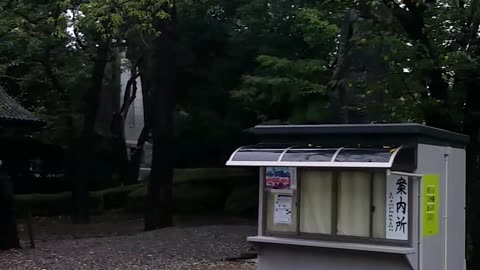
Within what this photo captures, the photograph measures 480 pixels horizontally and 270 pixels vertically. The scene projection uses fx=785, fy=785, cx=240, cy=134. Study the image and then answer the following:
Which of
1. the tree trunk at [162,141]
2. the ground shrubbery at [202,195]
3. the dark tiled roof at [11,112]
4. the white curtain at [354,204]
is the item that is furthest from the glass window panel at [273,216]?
the ground shrubbery at [202,195]

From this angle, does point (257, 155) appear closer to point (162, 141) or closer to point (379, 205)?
point (379, 205)

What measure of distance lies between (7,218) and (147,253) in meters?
3.36

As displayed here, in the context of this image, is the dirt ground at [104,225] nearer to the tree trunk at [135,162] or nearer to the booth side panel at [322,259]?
the tree trunk at [135,162]

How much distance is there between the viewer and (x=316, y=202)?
31.0 feet

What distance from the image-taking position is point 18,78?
27.9 meters

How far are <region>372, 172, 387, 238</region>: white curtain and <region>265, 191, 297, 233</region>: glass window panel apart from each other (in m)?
1.00

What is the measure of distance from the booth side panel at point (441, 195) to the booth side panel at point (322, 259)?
39 centimetres

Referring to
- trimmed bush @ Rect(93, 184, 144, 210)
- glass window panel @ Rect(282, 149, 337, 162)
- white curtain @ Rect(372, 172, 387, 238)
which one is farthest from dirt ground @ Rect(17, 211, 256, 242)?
glass window panel @ Rect(282, 149, 337, 162)

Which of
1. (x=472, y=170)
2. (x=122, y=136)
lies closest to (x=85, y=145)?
(x=122, y=136)

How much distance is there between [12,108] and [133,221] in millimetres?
12266

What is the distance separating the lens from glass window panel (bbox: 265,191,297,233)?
31.2 ft

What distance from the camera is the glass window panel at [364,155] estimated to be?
833 cm

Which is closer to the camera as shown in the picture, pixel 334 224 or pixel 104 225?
pixel 334 224

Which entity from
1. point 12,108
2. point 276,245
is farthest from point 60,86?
point 276,245
